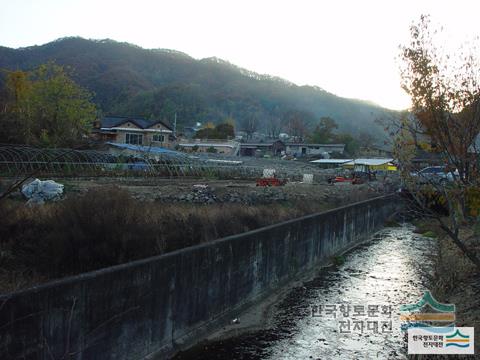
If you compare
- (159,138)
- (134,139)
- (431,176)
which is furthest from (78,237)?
(159,138)

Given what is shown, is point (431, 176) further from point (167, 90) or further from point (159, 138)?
point (167, 90)

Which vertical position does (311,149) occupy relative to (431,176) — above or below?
above

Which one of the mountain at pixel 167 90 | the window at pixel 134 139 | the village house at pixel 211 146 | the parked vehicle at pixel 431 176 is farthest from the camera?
the mountain at pixel 167 90

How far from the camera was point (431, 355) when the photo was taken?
827 centimetres

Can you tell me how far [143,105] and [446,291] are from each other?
400ft

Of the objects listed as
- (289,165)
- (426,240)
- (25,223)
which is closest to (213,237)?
(25,223)

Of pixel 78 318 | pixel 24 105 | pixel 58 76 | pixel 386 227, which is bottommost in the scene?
pixel 386 227

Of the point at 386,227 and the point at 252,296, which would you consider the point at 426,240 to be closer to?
the point at 386,227

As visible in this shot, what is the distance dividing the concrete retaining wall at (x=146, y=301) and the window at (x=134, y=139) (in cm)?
5537

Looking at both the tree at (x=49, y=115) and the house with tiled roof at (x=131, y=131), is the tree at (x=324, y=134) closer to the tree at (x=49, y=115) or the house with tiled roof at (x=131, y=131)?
the house with tiled roof at (x=131, y=131)

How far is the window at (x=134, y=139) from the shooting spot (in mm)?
66594

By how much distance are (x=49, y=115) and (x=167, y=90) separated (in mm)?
94871

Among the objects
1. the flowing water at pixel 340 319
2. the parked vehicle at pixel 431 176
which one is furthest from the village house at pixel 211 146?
the parked vehicle at pixel 431 176

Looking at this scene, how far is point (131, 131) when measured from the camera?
6656 cm
